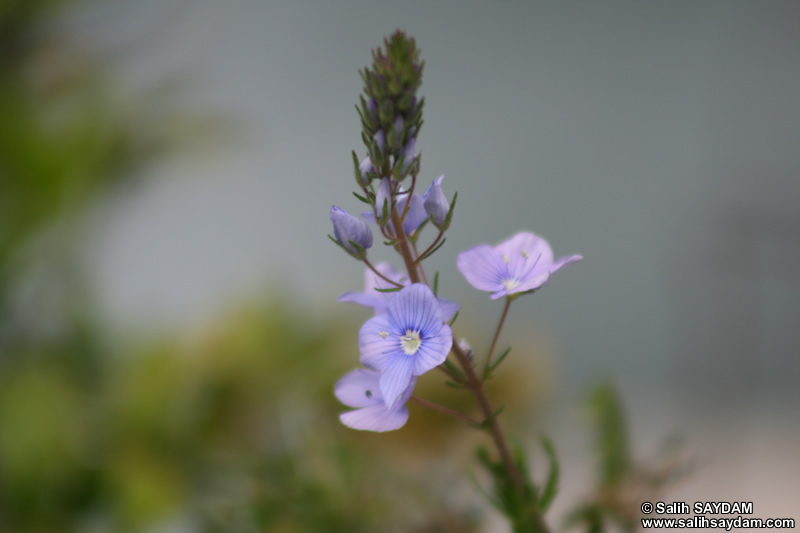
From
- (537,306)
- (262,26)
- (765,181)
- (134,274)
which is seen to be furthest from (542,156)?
(134,274)

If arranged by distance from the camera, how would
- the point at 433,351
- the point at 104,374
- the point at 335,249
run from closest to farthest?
the point at 433,351, the point at 104,374, the point at 335,249

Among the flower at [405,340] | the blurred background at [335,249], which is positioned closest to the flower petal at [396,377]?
→ the flower at [405,340]

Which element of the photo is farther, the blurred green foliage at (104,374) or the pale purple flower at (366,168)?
the blurred green foliage at (104,374)

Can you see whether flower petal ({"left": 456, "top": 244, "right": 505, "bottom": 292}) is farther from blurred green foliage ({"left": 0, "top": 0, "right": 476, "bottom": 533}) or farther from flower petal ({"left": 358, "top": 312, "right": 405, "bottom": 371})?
blurred green foliage ({"left": 0, "top": 0, "right": 476, "bottom": 533})

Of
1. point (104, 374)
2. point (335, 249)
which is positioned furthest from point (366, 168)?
point (335, 249)

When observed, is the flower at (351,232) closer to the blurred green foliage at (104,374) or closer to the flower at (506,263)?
the flower at (506,263)

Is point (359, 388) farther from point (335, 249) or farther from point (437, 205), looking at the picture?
point (335, 249)

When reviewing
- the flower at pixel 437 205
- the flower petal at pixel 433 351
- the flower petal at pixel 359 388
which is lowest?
the flower petal at pixel 359 388
